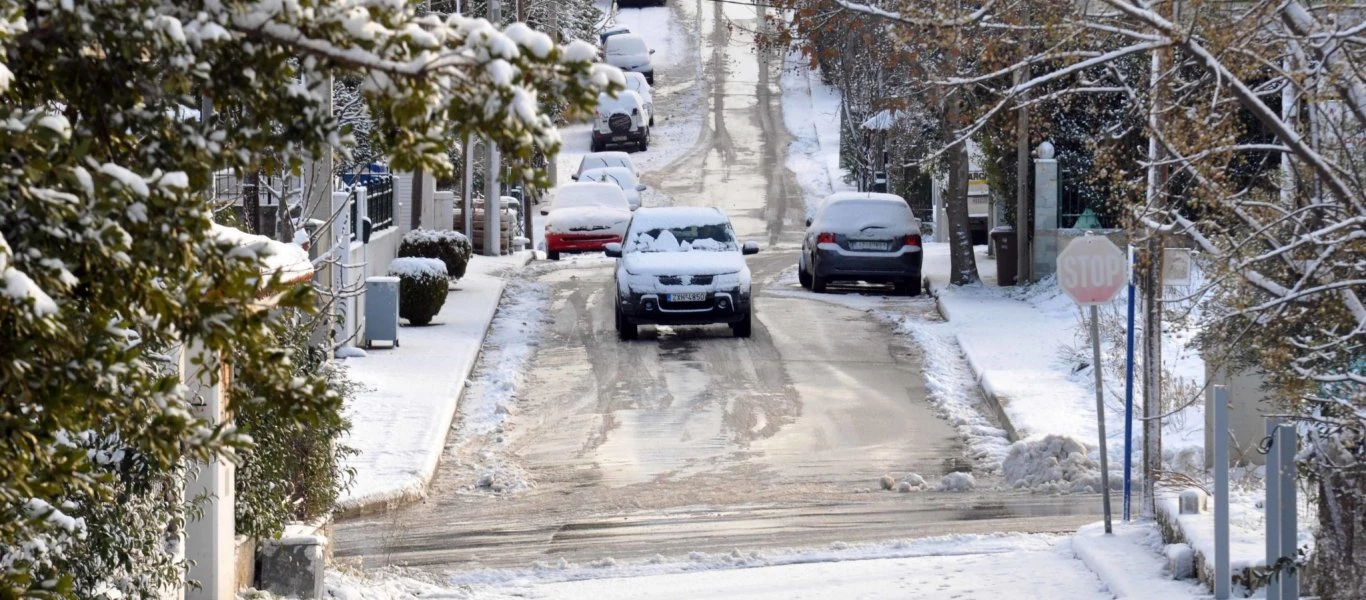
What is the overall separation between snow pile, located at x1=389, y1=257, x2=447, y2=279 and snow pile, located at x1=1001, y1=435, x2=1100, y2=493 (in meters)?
9.70

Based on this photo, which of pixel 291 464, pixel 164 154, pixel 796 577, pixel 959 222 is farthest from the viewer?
pixel 959 222

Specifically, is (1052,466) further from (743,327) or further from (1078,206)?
(1078,206)

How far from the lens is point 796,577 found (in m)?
10.8

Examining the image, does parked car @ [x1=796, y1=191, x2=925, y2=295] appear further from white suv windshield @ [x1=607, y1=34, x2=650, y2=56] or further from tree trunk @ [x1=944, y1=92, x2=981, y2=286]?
white suv windshield @ [x1=607, y1=34, x2=650, y2=56]

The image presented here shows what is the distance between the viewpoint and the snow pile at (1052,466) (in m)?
13.9

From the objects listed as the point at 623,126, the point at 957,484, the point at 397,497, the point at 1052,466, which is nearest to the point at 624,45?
the point at 623,126

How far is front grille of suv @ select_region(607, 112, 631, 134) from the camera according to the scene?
55625mm

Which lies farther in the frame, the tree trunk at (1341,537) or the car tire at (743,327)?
the car tire at (743,327)

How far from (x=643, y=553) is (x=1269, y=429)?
4.51 meters

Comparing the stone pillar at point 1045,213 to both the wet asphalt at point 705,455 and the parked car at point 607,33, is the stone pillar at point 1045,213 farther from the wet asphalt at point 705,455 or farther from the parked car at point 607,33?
the parked car at point 607,33

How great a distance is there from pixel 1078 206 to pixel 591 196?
422 inches

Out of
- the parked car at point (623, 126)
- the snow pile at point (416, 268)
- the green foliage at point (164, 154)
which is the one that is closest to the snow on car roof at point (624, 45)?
the parked car at point (623, 126)

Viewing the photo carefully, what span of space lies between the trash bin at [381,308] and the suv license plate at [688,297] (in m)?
3.20

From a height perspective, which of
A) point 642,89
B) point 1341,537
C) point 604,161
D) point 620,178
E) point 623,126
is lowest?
point 1341,537
